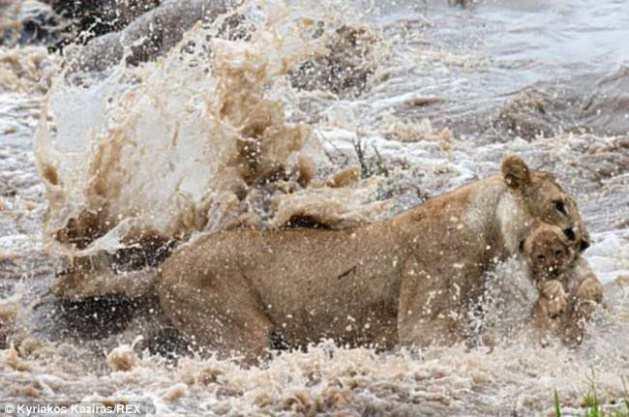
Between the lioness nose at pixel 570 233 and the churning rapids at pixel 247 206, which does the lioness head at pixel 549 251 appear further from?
the churning rapids at pixel 247 206

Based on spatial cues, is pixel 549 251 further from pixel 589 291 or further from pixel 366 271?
pixel 366 271

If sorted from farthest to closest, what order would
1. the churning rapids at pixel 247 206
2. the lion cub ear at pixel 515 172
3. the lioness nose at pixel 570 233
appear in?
the lion cub ear at pixel 515 172
the lioness nose at pixel 570 233
the churning rapids at pixel 247 206

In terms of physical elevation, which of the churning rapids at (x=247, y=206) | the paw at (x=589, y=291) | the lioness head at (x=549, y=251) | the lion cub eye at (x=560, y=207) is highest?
the lion cub eye at (x=560, y=207)

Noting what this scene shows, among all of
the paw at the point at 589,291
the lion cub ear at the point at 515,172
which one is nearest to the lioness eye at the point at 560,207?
the lion cub ear at the point at 515,172

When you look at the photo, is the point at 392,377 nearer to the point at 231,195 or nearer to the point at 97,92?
the point at 231,195

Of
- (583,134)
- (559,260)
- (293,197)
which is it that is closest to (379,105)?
(583,134)

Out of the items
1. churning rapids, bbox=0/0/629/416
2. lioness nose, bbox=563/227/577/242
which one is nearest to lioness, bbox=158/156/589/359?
lioness nose, bbox=563/227/577/242

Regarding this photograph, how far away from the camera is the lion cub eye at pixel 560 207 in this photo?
6523 millimetres

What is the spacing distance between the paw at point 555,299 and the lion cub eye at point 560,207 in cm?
33

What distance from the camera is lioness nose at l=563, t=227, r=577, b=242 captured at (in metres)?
6.46

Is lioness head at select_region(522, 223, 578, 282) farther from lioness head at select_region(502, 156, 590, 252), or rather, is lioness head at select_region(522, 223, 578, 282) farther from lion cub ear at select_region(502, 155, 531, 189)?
lion cub ear at select_region(502, 155, 531, 189)

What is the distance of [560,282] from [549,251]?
140mm

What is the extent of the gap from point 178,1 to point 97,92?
8982 millimetres

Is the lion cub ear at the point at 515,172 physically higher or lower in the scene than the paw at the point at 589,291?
higher
